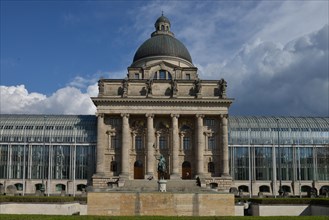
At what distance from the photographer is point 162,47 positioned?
91438 mm

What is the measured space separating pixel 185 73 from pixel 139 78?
29.8 feet

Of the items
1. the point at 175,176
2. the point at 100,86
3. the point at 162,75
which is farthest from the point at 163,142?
the point at 100,86

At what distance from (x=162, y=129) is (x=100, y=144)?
11819 millimetres

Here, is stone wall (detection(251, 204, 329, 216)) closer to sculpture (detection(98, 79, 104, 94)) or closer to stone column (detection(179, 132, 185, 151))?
stone column (detection(179, 132, 185, 151))

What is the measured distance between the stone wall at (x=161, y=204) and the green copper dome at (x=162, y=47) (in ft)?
156

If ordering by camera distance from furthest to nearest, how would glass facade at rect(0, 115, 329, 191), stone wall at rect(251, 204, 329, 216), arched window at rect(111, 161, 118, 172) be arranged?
1. glass facade at rect(0, 115, 329, 191)
2. arched window at rect(111, 161, 118, 172)
3. stone wall at rect(251, 204, 329, 216)

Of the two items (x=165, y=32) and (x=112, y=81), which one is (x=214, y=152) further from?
(x=165, y=32)

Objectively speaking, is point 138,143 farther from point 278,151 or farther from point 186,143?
point 278,151

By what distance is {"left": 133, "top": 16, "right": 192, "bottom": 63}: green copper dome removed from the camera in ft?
299

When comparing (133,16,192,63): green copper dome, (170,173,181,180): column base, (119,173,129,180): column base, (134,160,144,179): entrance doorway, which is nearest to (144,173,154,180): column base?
(134,160,144,179): entrance doorway

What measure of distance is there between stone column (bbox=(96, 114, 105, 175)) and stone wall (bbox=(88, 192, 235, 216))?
32.5m

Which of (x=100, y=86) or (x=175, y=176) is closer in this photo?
(x=175, y=176)

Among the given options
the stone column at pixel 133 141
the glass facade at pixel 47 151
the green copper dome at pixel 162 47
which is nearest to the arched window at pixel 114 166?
the stone column at pixel 133 141

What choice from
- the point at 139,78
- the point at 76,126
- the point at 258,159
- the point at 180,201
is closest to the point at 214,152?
the point at 258,159
